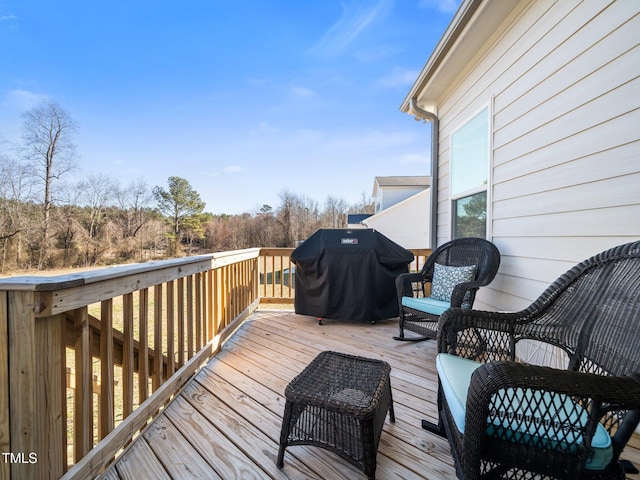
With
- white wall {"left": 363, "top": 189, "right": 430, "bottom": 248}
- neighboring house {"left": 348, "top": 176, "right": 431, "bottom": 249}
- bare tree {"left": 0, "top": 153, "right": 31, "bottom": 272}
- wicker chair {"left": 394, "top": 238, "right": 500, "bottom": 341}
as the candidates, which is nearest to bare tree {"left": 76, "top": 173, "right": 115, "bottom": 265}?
bare tree {"left": 0, "top": 153, "right": 31, "bottom": 272}

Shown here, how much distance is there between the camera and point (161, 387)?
1.84 metres

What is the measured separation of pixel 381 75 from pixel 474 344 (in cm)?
1094

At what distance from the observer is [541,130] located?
7.27 ft

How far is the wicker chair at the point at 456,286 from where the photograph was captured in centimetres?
247

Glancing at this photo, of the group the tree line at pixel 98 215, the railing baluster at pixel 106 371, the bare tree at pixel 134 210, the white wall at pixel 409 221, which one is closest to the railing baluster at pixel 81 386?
the railing baluster at pixel 106 371

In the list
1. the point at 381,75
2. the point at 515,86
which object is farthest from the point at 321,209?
the point at 515,86

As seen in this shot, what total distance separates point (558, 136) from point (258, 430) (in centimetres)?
274

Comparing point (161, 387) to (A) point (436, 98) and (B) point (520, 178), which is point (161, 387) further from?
(A) point (436, 98)

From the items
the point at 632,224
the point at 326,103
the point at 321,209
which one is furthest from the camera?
the point at 321,209

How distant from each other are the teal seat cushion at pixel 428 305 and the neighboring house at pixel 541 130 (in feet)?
1.86

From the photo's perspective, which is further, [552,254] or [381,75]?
[381,75]

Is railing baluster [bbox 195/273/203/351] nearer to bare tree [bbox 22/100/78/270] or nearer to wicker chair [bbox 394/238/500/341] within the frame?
wicker chair [bbox 394/238/500/341]

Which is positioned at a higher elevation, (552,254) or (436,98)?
(436,98)

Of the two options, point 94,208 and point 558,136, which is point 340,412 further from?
point 94,208
